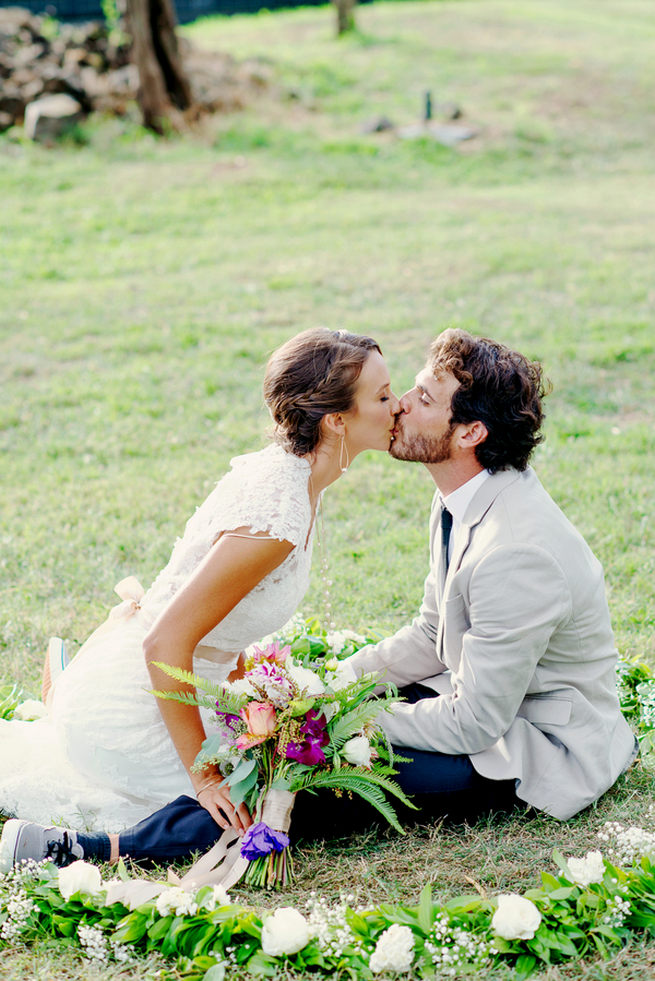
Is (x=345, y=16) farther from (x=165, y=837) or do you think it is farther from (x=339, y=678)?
(x=165, y=837)

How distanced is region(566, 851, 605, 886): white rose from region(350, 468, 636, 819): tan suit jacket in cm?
43

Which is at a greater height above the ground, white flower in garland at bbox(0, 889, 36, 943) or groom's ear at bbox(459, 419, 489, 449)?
groom's ear at bbox(459, 419, 489, 449)

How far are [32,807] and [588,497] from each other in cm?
425

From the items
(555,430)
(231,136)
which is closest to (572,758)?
(555,430)

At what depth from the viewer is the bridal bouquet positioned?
3.53 metres

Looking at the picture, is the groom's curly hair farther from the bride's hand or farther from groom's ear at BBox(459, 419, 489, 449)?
the bride's hand

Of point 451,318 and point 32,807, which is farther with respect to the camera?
point 451,318

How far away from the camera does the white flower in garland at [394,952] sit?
127 inches

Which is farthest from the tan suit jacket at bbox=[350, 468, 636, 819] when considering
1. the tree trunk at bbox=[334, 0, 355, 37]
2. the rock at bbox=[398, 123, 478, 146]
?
the tree trunk at bbox=[334, 0, 355, 37]

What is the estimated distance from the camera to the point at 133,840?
3.89 m

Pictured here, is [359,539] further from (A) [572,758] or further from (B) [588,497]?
(A) [572,758]

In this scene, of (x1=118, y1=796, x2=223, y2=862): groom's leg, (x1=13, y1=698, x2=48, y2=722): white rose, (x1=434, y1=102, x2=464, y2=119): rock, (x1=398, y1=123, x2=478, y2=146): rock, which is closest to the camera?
(x1=118, y1=796, x2=223, y2=862): groom's leg

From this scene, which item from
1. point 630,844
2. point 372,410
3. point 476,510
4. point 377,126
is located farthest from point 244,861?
point 377,126

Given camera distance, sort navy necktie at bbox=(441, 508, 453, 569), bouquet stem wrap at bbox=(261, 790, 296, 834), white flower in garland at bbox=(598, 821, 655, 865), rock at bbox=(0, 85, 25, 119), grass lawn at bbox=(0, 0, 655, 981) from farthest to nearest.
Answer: rock at bbox=(0, 85, 25, 119), grass lawn at bbox=(0, 0, 655, 981), navy necktie at bbox=(441, 508, 453, 569), white flower in garland at bbox=(598, 821, 655, 865), bouquet stem wrap at bbox=(261, 790, 296, 834)
